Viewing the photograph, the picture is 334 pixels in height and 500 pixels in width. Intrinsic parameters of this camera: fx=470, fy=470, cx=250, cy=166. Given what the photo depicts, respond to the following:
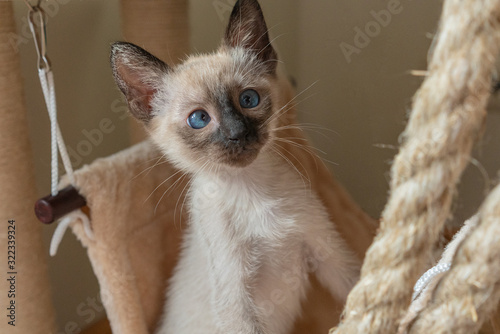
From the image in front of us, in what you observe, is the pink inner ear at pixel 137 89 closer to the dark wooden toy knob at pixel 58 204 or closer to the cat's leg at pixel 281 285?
the dark wooden toy knob at pixel 58 204

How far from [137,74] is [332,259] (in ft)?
2.21

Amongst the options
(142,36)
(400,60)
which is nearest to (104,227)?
(142,36)

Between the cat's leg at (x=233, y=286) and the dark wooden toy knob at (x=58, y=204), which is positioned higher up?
the dark wooden toy knob at (x=58, y=204)

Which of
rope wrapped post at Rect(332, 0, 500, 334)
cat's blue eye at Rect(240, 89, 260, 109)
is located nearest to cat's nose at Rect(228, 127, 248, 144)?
cat's blue eye at Rect(240, 89, 260, 109)

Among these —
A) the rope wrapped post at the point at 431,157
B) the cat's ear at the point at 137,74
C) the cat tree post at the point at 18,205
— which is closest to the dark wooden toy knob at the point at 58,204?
the cat tree post at the point at 18,205

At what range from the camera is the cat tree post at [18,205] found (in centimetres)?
109

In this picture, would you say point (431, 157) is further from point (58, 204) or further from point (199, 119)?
point (58, 204)

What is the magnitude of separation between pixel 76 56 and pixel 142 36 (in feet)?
1.00

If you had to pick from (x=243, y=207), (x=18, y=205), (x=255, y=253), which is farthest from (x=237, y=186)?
(x=18, y=205)

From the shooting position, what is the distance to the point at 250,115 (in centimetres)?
103

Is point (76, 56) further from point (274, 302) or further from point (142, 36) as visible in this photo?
point (274, 302)

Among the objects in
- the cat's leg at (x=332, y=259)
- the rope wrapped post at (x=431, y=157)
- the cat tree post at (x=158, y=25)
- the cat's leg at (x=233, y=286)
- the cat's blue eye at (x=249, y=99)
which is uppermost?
the cat tree post at (x=158, y=25)

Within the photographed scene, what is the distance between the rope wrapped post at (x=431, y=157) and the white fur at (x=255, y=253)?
58 cm

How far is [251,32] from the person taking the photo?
1.12m
